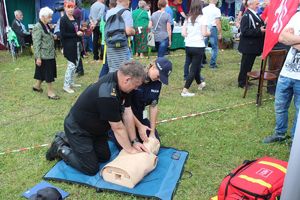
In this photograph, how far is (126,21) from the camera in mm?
5172

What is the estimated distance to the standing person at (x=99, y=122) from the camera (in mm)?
3100

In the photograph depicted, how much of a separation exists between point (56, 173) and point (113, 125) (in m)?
0.86

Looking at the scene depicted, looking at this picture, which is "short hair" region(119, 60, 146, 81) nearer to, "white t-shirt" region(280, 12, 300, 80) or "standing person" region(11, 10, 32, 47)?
"white t-shirt" region(280, 12, 300, 80)

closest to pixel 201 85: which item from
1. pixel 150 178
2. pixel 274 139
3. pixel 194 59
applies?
pixel 194 59

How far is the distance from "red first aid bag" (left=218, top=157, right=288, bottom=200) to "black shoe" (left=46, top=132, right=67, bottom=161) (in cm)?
180

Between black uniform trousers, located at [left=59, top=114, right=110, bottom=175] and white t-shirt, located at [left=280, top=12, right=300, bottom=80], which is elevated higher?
white t-shirt, located at [left=280, top=12, right=300, bottom=80]

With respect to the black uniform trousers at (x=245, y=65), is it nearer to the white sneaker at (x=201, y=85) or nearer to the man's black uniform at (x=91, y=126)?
the white sneaker at (x=201, y=85)

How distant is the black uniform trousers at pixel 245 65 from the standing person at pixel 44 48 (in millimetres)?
3480

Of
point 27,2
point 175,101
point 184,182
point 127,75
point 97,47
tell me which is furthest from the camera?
point 27,2

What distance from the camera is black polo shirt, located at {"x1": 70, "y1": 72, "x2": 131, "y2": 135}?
10.2 feet

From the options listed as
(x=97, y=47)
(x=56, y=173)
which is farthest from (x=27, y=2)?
(x=56, y=173)

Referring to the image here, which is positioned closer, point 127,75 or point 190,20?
point 127,75

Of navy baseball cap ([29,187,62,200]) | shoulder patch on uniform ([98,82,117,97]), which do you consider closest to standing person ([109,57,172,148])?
shoulder patch on uniform ([98,82,117,97])

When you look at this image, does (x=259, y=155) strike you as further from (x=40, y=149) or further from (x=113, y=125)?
(x=40, y=149)
